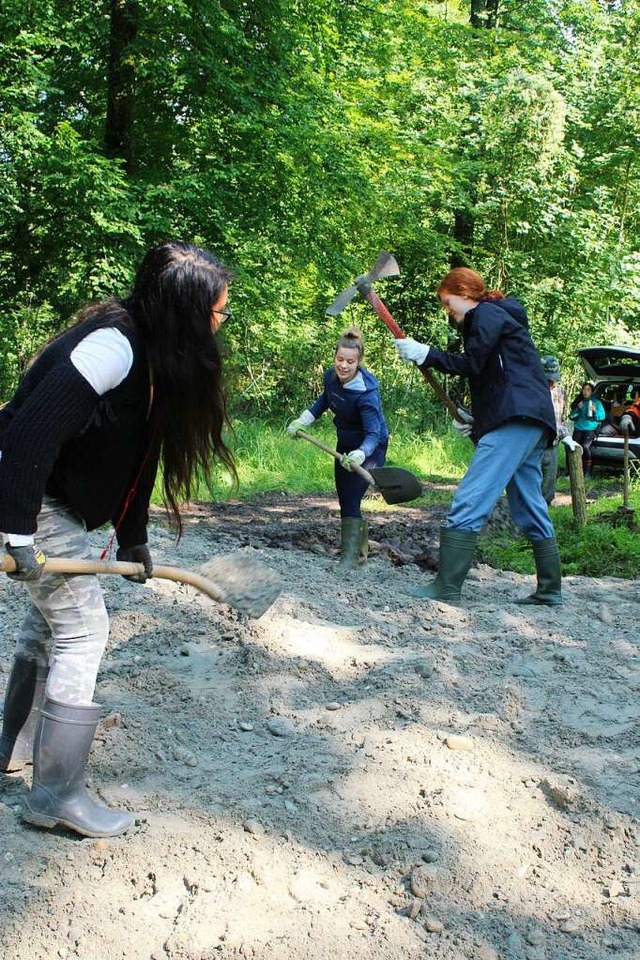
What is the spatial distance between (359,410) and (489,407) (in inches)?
57.0

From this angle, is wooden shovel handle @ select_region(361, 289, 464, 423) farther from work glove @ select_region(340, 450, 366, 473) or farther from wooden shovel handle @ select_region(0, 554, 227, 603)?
wooden shovel handle @ select_region(0, 554, 227, 603)

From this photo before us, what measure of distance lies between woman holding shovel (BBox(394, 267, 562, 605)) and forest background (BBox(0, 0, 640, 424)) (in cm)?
152

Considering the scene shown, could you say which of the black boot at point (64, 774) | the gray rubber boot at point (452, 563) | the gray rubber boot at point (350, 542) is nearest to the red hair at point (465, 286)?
the gray rubber boot at point (452, 563)

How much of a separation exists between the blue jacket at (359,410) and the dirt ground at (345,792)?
5.43ft

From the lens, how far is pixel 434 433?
1689 cm

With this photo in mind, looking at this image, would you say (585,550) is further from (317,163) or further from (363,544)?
(317,163)

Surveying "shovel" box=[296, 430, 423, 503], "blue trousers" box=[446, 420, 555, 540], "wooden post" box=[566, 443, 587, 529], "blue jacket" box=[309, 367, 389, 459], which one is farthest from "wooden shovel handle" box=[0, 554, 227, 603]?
"wooden post" box=[566, 443, 587, 529]

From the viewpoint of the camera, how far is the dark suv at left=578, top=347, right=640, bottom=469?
13312 millimetres

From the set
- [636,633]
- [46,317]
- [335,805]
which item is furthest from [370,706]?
[46,317]

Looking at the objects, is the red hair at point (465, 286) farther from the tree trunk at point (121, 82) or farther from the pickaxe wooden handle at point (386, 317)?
the tree trunk at point (121, 82)

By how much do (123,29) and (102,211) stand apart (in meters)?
2.85

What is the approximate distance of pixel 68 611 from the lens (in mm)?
2646

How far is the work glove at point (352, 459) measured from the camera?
6.16 metres

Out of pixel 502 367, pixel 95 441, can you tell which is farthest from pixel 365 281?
pixel 95 441
